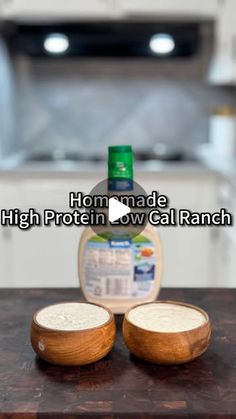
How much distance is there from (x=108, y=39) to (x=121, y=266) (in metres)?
1.70

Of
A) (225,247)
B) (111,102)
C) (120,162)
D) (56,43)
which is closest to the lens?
(120,162)

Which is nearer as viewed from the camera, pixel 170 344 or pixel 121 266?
pixel 170 344

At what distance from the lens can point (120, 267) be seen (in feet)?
2.51

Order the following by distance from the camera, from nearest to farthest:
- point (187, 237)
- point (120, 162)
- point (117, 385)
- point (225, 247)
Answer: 1. point (117, 385)
2. point (120, 162)
3. point (225, 247)
4. point (187, 237)

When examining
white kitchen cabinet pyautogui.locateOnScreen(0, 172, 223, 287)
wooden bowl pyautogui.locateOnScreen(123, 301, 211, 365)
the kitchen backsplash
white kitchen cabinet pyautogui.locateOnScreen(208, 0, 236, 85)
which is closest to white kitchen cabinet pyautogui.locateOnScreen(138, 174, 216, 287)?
white kitchen cabinet pyautogui.locateOnScreen(0, 172, 223, 287)

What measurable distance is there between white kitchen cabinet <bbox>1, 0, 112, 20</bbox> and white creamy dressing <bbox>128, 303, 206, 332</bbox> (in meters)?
1.68

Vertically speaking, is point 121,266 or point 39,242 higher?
point 121,266

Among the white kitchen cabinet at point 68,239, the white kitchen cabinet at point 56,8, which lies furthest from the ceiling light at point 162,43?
the white kitchen cabinet at point 68,239

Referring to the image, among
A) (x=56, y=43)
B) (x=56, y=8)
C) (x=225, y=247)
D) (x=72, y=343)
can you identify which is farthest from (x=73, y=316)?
(x=56, y=43)

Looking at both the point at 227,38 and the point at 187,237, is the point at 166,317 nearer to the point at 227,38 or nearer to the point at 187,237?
the point at 187,237

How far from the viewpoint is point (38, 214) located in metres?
2.12

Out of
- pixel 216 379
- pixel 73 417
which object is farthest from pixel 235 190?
pixel 73 417

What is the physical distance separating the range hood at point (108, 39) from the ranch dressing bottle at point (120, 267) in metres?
1.66

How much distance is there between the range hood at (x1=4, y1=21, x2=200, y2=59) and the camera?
2238 millimetres
